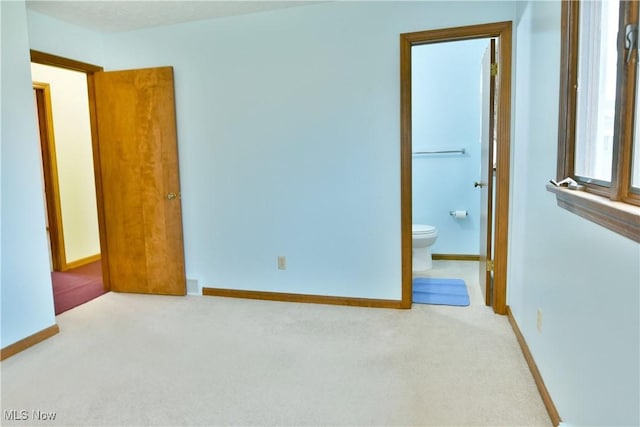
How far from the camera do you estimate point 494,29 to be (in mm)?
2777

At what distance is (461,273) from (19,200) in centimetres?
361

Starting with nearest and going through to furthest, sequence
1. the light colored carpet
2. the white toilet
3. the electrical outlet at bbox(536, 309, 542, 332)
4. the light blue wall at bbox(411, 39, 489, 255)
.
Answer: the light colored carpet < the electrical outlet at bbox(536, 309, 542, 332) < the white toilet < the light blue wall at bbox(411, 39, 489, 255)

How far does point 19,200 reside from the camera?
259 centimetres

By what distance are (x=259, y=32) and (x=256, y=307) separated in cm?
214

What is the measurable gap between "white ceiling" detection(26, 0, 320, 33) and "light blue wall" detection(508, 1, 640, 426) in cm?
170

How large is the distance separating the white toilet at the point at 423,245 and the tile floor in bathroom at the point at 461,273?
7 cm

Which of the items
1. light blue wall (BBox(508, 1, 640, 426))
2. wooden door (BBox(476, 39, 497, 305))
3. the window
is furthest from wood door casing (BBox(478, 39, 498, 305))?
the window

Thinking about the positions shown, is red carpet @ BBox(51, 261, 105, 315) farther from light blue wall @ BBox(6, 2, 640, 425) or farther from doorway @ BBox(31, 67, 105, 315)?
light blue wall @ BBox(6, 2, 640, 425)

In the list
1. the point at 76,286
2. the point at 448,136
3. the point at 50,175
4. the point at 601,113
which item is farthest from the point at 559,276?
the point at 50,175

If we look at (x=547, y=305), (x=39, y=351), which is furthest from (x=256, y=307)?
(x=547, y=305)

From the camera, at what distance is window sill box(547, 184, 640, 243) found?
999mm

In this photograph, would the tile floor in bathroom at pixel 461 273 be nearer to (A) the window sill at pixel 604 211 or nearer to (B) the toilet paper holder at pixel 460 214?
(B) the toilet paper holder at pixel 460 214

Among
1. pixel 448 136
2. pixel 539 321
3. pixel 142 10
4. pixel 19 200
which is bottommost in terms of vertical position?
pixel 539 321

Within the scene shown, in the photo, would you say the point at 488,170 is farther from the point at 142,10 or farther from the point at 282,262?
the point at 142,10
